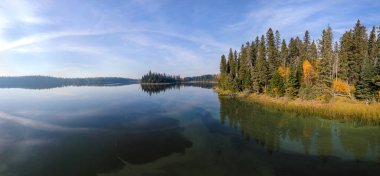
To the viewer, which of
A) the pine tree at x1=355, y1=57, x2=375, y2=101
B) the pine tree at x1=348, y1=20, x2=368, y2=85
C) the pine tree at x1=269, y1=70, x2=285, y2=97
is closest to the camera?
the pine tree at x1=355, y1=57, x2=375, y2=101

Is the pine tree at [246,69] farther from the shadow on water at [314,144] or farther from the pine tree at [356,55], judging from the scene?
the shadow on water at [314,144]

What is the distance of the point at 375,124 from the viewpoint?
24312mm

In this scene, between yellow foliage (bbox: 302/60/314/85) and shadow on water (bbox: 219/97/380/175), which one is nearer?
shadow on water (bbox: 219/97/380/175)

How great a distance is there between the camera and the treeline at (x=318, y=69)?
38.3 metres

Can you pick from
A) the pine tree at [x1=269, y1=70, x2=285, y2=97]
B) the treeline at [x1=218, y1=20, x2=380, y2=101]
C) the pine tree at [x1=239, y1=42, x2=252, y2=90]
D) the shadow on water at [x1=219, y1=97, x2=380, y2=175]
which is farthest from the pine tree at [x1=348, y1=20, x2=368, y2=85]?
the shadow on water at [x1=219, y1=97, x2=380, y2=175]

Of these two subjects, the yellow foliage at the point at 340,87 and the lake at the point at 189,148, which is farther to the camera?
the yellow foliage at the point at 340,87

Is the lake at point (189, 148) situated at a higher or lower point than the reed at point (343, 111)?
lower

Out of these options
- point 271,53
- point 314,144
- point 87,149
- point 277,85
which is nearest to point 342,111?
point 314,144

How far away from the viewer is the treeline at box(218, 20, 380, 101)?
126 feet

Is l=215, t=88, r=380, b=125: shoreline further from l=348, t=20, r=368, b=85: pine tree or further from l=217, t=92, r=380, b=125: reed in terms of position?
l=348, t=20, r=368, b=85: pine tree

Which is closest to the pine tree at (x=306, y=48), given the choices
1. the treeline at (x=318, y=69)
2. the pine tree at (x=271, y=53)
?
the treeline at (x=318, y=69)

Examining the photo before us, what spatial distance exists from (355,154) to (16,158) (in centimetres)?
2823

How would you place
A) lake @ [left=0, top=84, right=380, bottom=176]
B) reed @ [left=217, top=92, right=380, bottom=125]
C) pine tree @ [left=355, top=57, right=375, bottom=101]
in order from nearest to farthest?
lake @ [left=0, top=84, right=380, bottom=176] < reed @ [left=217, top=92, right=380, bottom=125] < pine tree @ [left=355, top=57, right=375, bottom=101]

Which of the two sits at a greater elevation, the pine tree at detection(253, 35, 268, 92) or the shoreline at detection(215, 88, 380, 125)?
the pine tree at detection(253, 35, 268, 92)
